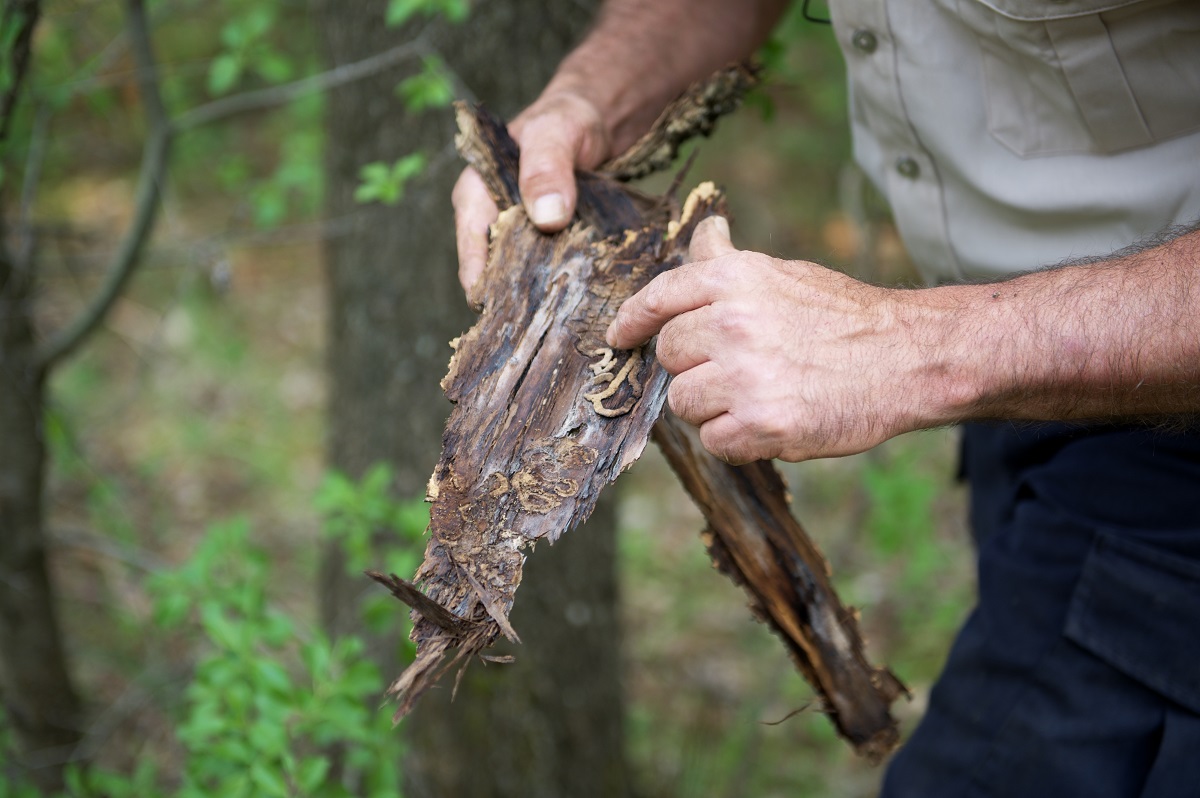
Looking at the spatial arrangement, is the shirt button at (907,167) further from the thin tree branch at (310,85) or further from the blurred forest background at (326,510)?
the thin tree branch at (310,85)

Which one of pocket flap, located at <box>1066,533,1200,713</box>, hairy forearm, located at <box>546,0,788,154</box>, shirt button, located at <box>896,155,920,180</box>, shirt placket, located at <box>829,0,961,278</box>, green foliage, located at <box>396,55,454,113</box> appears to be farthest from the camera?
green foliage, located at <box>396,55,454,113</box>

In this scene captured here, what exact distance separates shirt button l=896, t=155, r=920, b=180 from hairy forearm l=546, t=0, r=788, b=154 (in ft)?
1.83

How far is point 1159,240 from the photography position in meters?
1.31

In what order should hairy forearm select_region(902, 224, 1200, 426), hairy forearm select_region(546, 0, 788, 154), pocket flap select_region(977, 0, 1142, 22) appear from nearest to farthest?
hairy forearm select_region(902, 224, 1200, 426)
pocket flap select_region(977, 0, 1142, 22)
hairy forearm select_region(546, 0, 788, 154)

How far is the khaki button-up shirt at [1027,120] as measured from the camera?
1.44 m

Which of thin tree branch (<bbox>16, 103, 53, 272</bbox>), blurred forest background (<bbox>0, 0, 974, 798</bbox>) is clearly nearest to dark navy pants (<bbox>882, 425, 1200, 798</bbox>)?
blurred forest background (<bbox>0, 0, 974, 798</bbox>)

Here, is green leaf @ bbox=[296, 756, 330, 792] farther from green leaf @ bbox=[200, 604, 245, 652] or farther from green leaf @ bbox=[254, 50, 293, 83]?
green leaf @ bbox=[254, 50, 293, 83]

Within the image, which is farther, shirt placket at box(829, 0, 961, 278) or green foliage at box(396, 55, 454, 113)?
green foliage at box(396, 55, 454, 113)

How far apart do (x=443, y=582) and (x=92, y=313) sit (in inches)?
73.0

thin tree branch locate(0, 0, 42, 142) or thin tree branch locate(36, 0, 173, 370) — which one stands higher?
thin tree branch locate(0, 0, 42, 142)

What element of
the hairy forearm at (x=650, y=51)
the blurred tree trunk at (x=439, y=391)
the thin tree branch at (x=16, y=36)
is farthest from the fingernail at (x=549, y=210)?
the thin tree branch at (x=16, y=36)

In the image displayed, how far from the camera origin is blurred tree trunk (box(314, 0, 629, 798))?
8.66 feet

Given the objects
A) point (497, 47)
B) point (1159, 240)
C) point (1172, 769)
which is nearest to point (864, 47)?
point (1159, 240)

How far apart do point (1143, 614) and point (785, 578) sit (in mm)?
661
